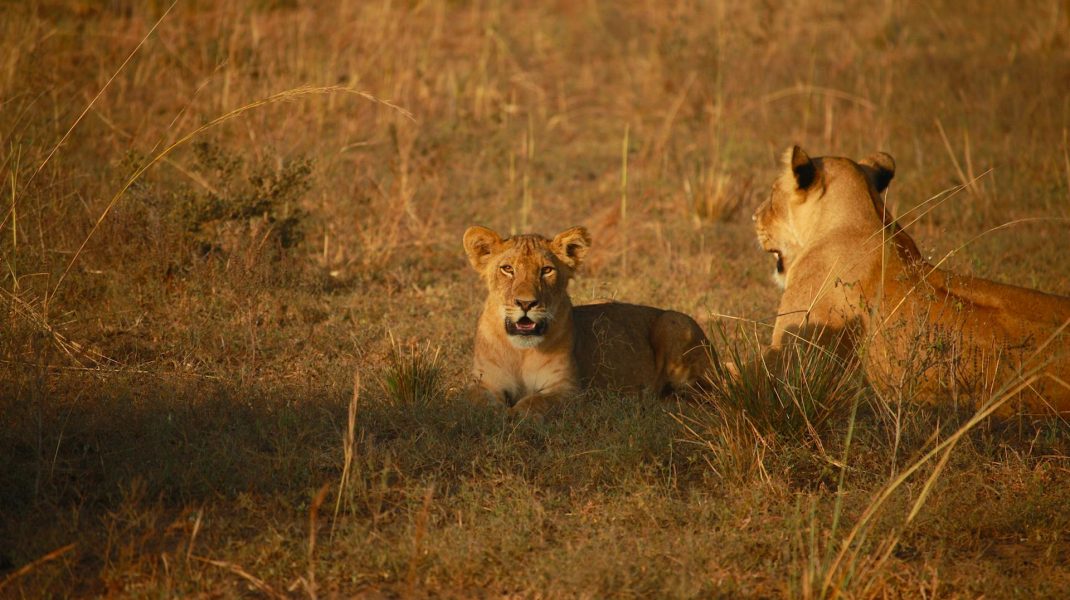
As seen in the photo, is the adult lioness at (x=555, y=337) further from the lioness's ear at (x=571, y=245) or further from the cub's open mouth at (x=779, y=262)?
the cub's open mouth at (x=779, y=262)

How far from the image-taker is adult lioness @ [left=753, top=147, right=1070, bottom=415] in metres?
5.06

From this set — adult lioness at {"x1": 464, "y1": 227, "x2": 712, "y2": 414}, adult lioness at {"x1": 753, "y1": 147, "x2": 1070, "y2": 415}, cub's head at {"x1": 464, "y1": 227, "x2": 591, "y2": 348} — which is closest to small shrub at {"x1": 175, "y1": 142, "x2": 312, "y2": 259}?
cub's head at {"x1": 464, "y1": 227, "x2": 591, "y2": 348}

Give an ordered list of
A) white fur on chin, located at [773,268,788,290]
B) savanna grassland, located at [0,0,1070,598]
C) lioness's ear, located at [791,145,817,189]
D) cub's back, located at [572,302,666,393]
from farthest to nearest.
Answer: white fur on chin, located at [773,268,788,290] < cub's back, located at [572,302,666,393] < lioness's ear, located at [791,145,817,189] < savanna grassland, located at [0,0,1070,598]

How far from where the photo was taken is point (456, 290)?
25.2 feet

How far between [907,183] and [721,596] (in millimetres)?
6920

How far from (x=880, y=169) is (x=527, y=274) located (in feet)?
7.67

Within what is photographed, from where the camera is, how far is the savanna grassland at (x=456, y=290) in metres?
3.88

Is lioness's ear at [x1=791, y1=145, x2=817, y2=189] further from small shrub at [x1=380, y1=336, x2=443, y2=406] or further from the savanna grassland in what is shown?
small shrub at [x1=380, y1=336, x2=443, y2=406]

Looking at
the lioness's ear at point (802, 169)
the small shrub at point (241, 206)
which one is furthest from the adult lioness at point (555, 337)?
the small shrub at point (241, 206)

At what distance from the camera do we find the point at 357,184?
8781 millimetres

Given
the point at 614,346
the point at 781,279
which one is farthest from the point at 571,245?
the point at 781,279

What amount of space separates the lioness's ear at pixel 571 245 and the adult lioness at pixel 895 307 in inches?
45.8

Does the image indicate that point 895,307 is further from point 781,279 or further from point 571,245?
point 571,245

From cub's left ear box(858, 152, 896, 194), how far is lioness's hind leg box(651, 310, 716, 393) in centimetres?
138
